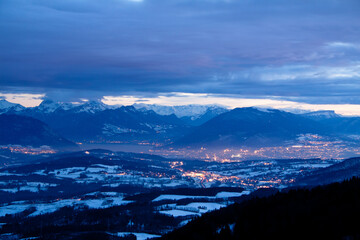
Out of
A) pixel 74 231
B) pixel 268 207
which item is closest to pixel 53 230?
pixel 74 231

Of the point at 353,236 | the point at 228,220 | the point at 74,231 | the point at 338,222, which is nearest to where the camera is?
the point at 353,236

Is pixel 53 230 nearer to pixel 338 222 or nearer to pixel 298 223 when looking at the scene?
pixel 298 223

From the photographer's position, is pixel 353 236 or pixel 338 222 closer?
pixel 353 236

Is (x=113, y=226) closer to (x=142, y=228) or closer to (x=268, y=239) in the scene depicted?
(x=142, y=228)

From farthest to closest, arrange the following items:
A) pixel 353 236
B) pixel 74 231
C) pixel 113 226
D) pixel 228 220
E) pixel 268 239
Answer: pixel 113 226 → pixel 74 231 → pixel 228 220 → pixel 268 239 → pixel 353 236

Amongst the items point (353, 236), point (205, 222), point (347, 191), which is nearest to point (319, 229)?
point (353, 236)

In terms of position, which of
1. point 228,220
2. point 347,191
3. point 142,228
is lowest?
point 142,228

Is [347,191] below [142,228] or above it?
above
